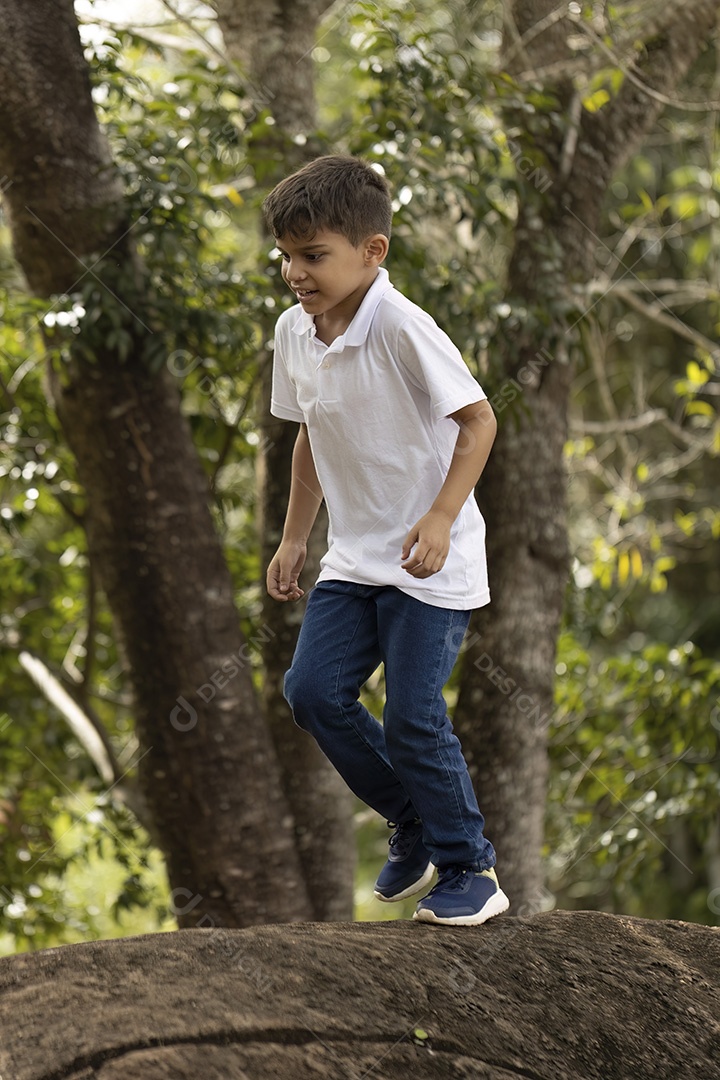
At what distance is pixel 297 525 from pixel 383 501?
34cm

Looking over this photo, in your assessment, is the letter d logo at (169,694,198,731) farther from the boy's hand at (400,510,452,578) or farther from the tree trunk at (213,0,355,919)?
the boy's hand at (400,510,452,578)

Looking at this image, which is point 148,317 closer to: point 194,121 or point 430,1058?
point 194,121

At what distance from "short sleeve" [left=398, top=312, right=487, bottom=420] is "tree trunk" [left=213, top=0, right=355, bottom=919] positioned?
5.47 ft

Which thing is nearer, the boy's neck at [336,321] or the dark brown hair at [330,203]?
the dark brown hair at [330,203]

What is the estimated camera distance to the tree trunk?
4043mm

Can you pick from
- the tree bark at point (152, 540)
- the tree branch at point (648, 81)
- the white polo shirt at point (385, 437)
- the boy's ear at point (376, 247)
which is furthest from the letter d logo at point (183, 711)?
the tree branch at point (648, 81)

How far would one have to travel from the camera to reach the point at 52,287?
3617 millimetres

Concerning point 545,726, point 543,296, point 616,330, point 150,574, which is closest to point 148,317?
point 150,574

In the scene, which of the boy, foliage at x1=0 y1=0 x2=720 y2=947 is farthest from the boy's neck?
foliage at x1=0 y1=0 x2=720 y2=947

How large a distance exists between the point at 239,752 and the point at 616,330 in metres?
3.58

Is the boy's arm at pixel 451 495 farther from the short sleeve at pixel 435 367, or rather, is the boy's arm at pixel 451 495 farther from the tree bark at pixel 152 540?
the tree bark at pixel 152 540

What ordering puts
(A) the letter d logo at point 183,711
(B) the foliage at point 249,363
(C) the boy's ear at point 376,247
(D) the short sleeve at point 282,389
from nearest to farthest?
(C) the boy's ear at point 376,247 → (D) the short sleeve at point 282,389 → (A) the letter d logo at point 183,711 → (B) the foliage at point 249,363

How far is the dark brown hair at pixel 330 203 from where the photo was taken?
7.39 ft

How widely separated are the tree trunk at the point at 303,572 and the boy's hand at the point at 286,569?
1227 millimetres
